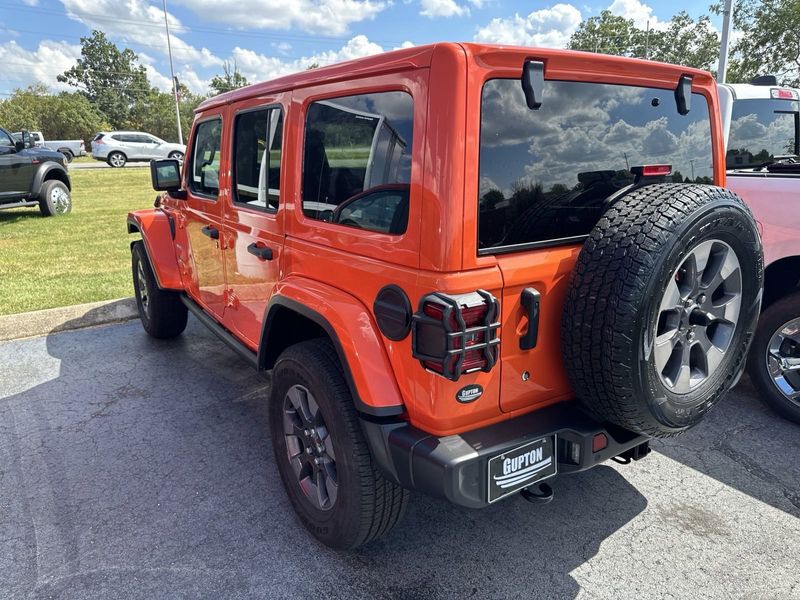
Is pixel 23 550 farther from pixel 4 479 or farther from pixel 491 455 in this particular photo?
Answer: pixel 491 455

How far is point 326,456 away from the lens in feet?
7.90

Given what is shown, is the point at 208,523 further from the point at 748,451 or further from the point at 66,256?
the point at 66,256

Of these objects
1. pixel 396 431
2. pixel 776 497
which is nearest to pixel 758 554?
pixel 776 497

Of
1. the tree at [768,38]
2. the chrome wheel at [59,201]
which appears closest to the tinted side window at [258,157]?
the chrome wheel at [59,201]

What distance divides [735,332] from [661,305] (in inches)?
22.4

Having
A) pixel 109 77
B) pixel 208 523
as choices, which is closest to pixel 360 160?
pixel 208 523

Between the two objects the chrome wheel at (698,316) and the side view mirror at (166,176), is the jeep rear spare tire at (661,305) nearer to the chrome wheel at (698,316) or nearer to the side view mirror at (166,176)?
the chrome wheel at (698,316)

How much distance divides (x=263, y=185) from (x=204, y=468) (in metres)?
1.57

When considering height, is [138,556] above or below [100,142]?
below

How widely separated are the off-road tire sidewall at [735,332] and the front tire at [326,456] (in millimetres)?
1041

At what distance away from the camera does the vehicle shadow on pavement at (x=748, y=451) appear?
2.87 meters

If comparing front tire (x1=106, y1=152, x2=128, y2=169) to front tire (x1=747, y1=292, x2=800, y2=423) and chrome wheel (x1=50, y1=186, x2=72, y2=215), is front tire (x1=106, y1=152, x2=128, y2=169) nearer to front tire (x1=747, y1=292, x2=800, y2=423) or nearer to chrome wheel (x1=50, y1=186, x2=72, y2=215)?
chrome wheel (x1=50, y1=186, x2=72, y2=215)

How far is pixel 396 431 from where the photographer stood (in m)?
2.00

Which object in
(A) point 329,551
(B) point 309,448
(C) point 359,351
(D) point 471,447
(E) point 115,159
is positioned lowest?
(A) point 329,551
